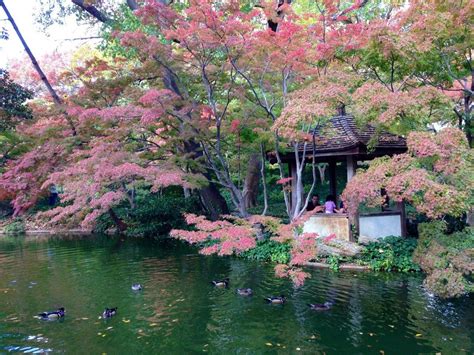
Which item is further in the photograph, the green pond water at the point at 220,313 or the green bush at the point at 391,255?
the green bush at the point at 391,255

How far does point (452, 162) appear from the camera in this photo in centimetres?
638

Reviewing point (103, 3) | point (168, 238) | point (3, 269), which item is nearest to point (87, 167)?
point (3, 269)

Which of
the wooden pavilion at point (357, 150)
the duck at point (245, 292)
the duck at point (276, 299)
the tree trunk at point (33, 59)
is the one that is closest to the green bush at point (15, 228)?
the tree trunk at point (33, 59)

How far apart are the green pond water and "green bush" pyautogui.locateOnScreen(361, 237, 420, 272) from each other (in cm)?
47

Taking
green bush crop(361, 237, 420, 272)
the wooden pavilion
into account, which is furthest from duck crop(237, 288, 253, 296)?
the wooden pavilion

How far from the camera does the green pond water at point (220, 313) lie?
5.56 metres

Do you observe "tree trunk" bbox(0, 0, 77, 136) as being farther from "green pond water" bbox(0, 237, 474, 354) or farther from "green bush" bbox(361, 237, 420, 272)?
"green bush" bbox(361, 237, 420, 272)

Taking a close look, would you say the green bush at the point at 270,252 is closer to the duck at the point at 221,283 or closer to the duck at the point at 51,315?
the duck at the point at 221,283

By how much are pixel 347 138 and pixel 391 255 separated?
300cm

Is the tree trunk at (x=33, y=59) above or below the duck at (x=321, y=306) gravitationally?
above

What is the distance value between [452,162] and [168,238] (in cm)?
1091

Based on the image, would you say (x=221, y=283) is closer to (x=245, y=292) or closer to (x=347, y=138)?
(x=245, y=292)

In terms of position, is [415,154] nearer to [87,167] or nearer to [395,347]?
[395,347]

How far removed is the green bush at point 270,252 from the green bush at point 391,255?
182 centimetres
